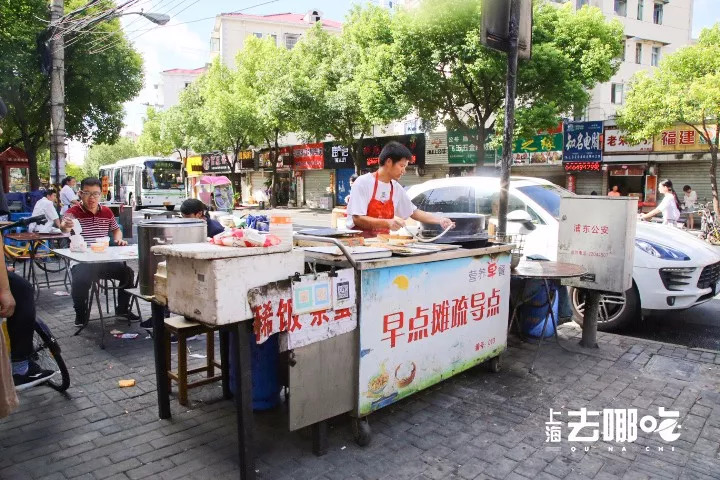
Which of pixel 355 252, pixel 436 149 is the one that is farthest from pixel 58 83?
pixel 436 149

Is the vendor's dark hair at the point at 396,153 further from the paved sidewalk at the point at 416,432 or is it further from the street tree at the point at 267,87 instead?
the street tree at the point at 267,87

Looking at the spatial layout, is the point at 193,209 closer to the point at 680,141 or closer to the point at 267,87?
the point at 680,141

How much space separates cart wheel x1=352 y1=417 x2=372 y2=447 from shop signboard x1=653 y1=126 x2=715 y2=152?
19359 mm

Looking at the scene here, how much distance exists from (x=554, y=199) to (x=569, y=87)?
1091cm

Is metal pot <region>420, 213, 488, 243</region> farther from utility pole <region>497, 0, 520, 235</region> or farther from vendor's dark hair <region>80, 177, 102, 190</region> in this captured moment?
vendor's dark hair <region>80, 177, 102, 190</region>

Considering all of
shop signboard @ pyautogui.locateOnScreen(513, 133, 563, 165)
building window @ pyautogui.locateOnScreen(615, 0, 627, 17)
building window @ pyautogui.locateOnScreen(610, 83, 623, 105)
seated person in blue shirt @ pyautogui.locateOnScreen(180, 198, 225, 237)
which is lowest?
seated person in blue shirt @ pyautogui.locateOnScreen(180, 198, 225, 237)

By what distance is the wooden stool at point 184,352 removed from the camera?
137 inches

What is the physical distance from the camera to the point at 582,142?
20.8 meters

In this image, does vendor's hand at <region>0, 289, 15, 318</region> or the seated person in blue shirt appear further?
the seated person in blue shirt

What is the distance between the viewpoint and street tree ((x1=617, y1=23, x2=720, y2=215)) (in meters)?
15.0

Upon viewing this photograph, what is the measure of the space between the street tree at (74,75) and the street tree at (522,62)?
360 inches

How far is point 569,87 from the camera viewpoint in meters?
15.9

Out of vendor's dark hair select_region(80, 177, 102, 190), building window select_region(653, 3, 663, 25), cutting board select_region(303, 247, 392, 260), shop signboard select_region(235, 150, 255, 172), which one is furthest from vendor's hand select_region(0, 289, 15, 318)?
building window select_region(653, 3, 663, 25)

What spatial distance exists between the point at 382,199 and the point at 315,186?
28.6m
